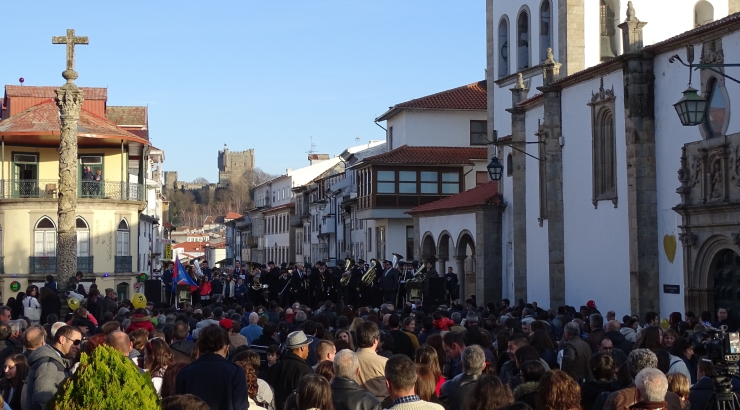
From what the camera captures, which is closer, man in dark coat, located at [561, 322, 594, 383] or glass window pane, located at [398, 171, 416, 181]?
man in dark coat, located at [561, 322, 594, 383]

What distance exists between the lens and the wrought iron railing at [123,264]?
45219 mm

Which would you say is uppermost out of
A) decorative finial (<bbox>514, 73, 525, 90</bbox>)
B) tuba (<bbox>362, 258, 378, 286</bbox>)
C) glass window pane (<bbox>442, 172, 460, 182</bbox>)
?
decorative finial (<bbox>514, 73, 525, 90</bbox>)

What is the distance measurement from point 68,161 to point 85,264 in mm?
17066

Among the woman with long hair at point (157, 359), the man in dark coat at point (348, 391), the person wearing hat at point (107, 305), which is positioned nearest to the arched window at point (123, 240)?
the person wearing hat at point (107, 305)

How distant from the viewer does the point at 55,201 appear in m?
44.1

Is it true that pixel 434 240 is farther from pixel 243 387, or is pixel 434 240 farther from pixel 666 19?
pixel 243 387

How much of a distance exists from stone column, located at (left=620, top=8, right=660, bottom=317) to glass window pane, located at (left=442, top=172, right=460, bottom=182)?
28.4m

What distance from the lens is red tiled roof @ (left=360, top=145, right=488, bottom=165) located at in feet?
177

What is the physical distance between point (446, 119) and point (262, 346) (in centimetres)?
4406

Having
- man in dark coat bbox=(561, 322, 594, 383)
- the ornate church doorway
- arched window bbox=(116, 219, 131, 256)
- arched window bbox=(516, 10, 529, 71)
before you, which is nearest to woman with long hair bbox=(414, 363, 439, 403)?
man in dark coat bbox=(561, 322, 594, 383)

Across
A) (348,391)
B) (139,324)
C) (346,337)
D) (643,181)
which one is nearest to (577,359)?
(346,337)

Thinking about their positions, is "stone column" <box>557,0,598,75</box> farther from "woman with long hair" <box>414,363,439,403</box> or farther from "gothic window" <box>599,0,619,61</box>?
"woman with long hair" <box>414,363,439,403</box>

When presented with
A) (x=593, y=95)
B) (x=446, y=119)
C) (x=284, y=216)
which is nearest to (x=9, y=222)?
(x=446, y=119)

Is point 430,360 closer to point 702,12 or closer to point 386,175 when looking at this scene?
point 702,12
